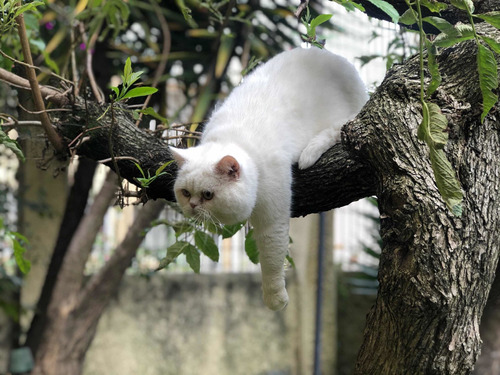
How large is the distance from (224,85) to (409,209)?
2.81 metres

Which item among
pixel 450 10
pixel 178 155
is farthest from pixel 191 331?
pixel 450 10

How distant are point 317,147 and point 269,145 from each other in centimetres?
12

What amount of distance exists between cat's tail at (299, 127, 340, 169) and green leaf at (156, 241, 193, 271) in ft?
1.29

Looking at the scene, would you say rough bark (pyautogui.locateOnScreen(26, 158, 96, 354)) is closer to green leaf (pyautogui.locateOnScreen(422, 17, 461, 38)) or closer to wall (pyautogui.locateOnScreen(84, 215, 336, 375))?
wall (pyautogui.locateOnScreen(84, 215, 336, 375))

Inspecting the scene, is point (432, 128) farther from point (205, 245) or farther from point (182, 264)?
point (182, 264)

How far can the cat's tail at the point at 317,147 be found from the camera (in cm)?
148

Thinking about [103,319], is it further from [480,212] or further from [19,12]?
[480,212]

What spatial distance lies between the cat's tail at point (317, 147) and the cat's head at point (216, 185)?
0.13 m

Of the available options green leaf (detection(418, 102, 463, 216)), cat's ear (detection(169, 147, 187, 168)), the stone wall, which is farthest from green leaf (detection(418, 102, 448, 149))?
the stone wall

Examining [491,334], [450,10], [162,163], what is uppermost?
[450,10]

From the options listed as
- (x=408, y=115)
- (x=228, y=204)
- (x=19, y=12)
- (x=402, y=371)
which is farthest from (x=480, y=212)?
(x=19, y=12)

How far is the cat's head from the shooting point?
1417 millimetres

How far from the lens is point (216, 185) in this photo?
1433 mm

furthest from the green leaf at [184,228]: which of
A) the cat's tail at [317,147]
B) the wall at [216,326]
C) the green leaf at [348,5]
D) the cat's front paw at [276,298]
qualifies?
the wall at [216,326]
